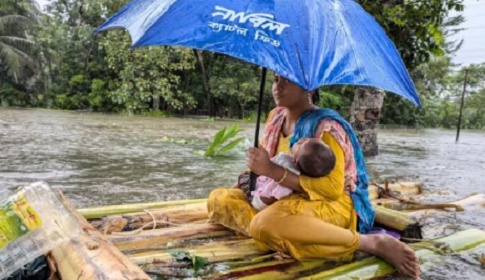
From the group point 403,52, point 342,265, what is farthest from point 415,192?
point 342,265

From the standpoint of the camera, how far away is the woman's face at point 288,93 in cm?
219

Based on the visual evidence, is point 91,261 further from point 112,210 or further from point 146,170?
point 146,170

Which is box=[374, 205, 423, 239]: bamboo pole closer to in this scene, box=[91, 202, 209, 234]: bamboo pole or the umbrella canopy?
the umbrella canopy

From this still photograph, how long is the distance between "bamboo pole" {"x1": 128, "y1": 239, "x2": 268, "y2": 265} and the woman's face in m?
0.84

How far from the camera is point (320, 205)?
84.4 inches

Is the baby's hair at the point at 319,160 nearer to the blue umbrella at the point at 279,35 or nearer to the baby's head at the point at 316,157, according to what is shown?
the baby's head at the point at 316,157

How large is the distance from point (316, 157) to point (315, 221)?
37cm

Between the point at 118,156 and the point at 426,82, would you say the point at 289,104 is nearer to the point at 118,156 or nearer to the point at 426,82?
the point at 118,156

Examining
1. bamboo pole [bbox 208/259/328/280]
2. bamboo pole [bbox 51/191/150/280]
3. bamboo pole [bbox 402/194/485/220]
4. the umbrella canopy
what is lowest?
bamboo pole [bbox 402/194/485/220]

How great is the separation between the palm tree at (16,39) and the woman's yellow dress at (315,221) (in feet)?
79.0

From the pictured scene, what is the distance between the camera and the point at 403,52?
5.05 meters

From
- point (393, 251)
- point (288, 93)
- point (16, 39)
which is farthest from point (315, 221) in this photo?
point (16, 39)

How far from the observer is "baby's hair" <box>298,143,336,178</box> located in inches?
75.4

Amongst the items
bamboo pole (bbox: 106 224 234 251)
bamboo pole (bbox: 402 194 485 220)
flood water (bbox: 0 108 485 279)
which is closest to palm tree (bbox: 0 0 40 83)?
flood water (bbox: 0 108 485 279)
